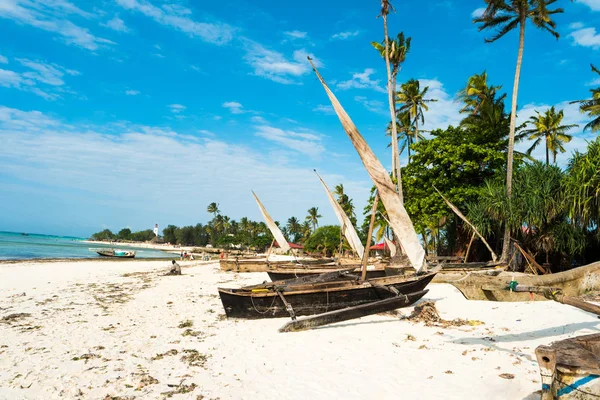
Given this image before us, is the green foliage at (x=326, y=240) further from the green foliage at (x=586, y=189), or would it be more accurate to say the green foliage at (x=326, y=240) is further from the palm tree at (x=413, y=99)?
the green foliage at (x=586, y=189)

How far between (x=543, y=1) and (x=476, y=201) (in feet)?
41.8

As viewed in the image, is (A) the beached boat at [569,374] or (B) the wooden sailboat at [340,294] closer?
(A) the beached boat at [569,374]

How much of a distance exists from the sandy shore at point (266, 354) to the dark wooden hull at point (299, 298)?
398mm

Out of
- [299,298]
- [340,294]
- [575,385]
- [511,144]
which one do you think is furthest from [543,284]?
[511,144]

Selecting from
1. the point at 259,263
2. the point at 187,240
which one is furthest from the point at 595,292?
the point at 187,240

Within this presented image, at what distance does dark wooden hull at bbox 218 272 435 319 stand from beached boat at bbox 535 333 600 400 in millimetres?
6908

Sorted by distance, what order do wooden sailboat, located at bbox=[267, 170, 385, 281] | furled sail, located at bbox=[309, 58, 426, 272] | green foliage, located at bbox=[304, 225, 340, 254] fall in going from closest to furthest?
furled sail, located at bbox=[309, 58, 426, 272] < wooden sailboat, located at bbox=[267, 170, 385, 281] < green foliage, located at bbox=[304, 225, 340, 254]

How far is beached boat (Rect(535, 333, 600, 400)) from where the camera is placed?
3559 mm

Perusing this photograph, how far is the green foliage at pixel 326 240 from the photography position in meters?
56.4

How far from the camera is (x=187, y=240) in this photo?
126250 mm

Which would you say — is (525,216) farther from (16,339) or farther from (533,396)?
(16,339)

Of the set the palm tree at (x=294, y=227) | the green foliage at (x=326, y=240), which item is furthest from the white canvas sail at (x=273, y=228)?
the palm tree at (x=294, y=227)

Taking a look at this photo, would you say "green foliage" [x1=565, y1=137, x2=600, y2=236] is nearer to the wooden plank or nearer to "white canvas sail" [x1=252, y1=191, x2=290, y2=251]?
the wooden plank

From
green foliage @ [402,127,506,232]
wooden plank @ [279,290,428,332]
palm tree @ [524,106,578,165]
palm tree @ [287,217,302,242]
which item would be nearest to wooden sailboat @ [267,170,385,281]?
wooden plank @ [279,290,428,332]
